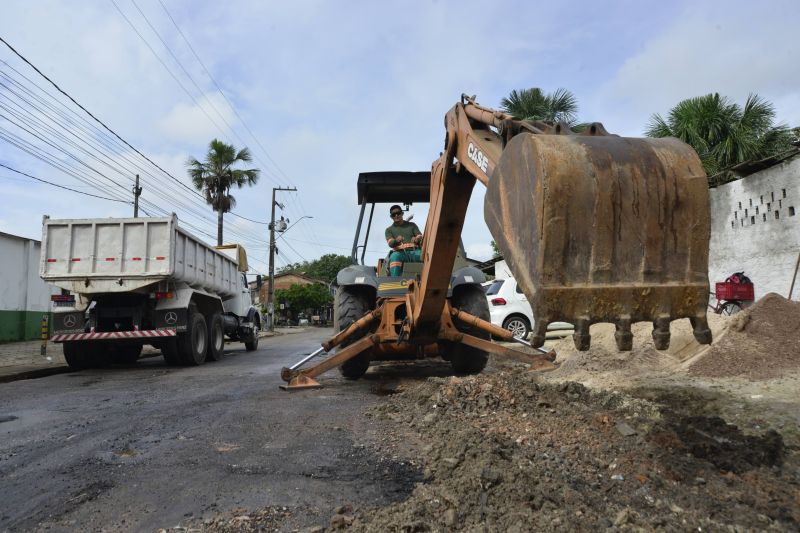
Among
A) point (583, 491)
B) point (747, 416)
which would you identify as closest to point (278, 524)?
point (583, 491)

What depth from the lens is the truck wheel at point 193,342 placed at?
11266 millimetres

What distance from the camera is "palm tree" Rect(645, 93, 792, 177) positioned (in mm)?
16281

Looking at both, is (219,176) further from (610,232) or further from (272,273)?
(610,232)

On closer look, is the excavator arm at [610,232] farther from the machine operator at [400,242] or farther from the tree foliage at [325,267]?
the tree foliage at [325,267]

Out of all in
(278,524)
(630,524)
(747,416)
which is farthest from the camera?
(747,416)

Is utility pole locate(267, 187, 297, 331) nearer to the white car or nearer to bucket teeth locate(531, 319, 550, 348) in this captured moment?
the white car

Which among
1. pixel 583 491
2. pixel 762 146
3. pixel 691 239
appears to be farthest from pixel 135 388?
pixel 762 146

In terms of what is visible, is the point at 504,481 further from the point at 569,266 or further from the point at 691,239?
the point at 691,239

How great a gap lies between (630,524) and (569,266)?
118 centimetres

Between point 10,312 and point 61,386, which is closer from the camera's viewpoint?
point 61,386

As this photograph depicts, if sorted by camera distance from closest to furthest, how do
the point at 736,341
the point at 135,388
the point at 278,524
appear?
1. the point at 278,524
2. the point at 736,341
3. the point at 135,388

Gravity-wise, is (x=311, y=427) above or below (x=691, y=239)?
below

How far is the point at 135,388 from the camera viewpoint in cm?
A: 790

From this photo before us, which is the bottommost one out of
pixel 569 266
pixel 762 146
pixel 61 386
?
pixel 61 386
